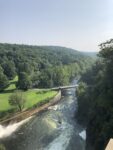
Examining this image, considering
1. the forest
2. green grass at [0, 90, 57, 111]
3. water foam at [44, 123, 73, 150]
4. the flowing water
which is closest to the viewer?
the forest

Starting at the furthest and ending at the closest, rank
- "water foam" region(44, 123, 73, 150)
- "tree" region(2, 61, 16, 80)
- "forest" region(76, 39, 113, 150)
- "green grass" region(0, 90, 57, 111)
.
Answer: "tree" region(2, 61, 16, 80) → "green grass" region(0, 90, 57, 111) → "water foam" region(44, 123, 73, 150) → "forest" region(76, 39, 113, 150)

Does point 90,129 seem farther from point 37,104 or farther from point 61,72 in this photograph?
point 61,72

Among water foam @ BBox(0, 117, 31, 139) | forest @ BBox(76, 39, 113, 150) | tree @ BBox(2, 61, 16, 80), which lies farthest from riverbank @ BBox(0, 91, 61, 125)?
tree @ BBox(2, 61, 16, 80)

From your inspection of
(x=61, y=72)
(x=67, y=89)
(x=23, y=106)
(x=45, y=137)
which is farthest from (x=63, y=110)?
(x=61, y=72)

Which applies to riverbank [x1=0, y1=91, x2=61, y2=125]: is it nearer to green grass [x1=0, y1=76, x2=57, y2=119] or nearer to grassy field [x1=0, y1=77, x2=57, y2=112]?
green grass [x1=0, y1=76, x2=57, y2=119]

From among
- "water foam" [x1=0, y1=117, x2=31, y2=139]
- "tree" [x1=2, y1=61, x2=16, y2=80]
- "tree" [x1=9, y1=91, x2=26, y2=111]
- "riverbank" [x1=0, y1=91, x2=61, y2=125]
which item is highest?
"tree" [x1=2, y1=61, x2=16, y2=80]

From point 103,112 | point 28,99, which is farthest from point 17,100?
point 103,112

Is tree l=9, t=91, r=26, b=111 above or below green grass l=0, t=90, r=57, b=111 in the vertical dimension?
above

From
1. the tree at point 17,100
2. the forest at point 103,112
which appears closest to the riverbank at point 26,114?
the tree at point 17,100
